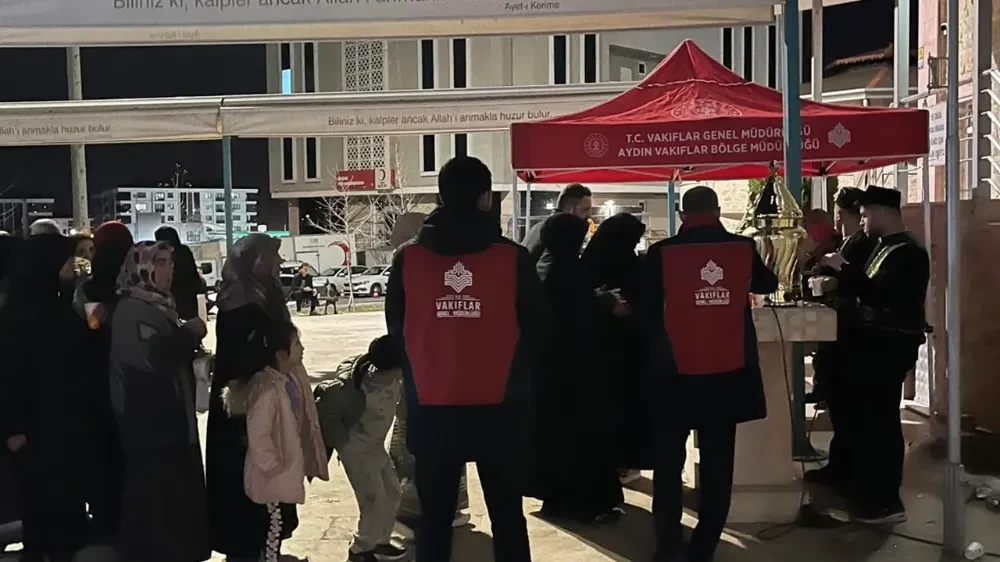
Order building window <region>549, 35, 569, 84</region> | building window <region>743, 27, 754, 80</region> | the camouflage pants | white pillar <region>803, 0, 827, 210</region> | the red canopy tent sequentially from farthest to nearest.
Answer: building window <region>549, 35, 569, 84</region> → building window <region>743, 27, 754, 80</region> → white pillar <region>803, 0, 827, 210</region> → the red canopy tent → the camouflage pants

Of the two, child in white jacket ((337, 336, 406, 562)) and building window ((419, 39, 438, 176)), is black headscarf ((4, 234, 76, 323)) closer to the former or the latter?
child in white jacket ((337, 336, 406, 562))

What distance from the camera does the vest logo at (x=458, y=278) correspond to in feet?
10.3

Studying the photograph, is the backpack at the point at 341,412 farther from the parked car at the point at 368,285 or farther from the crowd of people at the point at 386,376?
the parked car at the point at 368,285

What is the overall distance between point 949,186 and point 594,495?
2214 mm

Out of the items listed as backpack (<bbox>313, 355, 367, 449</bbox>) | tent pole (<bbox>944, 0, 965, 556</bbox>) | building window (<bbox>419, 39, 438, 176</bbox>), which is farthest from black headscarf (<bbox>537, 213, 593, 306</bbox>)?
building window (<bbox>419, 39, 438, 176</bbox>)

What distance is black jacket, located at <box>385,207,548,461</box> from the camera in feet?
10.3

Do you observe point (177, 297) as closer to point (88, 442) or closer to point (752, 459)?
point (88, 442)

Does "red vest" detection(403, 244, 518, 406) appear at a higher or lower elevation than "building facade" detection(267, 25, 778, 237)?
lower

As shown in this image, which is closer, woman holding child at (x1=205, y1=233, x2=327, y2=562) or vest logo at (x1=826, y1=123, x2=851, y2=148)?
woman holding child at (x1=205, y1=233, x2=327, y2=562)

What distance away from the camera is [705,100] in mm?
6070

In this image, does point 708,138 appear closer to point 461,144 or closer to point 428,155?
point 461,144

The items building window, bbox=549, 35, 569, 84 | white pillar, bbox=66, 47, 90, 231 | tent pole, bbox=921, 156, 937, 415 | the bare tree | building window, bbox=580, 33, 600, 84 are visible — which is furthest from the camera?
the bare tree

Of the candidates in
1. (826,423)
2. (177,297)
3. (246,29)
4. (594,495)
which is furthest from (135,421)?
(826,423)

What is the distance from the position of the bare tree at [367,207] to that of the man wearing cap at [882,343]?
102ft
